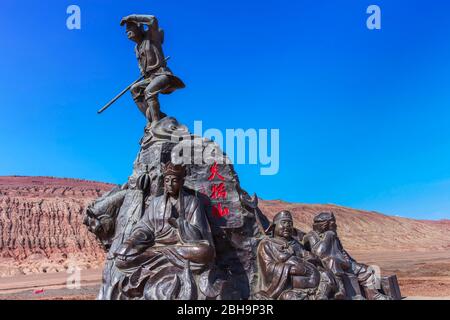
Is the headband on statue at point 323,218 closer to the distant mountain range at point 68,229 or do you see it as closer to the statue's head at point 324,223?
the statue's head at point 324,223

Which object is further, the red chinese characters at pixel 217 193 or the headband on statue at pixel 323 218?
the headband on statue at pixel 323 218

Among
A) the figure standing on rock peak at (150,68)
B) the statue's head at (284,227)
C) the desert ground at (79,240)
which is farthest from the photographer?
the desert ground at (79,240)

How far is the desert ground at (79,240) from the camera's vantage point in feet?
72.0

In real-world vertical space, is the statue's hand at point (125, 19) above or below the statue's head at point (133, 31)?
above

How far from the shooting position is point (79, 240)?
35.2 metres

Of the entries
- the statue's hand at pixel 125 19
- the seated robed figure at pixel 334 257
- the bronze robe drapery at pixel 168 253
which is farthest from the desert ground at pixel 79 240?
the statue's hand at pixel 125 19

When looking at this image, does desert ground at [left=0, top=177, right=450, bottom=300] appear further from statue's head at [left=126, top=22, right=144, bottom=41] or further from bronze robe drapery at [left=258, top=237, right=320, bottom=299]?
statue's head at [left=126, top=22, right=144, bottom=41]

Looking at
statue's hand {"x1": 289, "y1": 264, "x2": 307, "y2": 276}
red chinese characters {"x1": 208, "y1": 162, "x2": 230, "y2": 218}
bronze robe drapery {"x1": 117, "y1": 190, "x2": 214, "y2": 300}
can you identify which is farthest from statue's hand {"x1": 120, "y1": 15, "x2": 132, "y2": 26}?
statue's hand {"x1": 289, "y1": 264, "x2": 307, "y2": 276}

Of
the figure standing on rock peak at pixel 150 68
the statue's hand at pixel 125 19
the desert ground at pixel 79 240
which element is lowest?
the desert ground at pixel 79 240

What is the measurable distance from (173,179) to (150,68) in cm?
319

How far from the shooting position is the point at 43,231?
35.4 m

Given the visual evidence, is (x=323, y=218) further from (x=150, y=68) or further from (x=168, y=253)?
(x=150, y=68)

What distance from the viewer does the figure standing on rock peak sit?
854 centimetres

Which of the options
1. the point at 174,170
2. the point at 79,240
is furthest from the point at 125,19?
the point at 79,240
